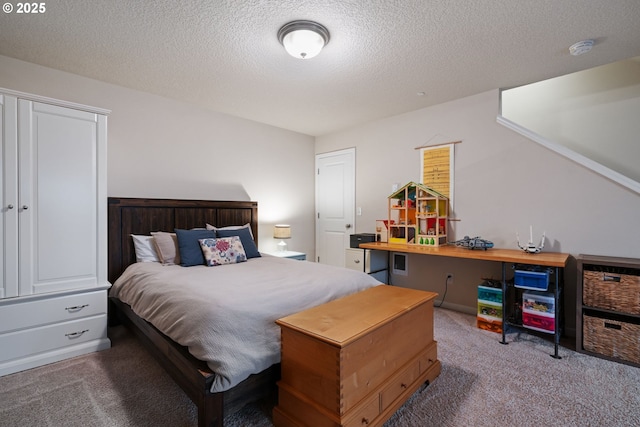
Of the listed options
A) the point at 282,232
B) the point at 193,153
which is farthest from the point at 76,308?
the point at 282,232

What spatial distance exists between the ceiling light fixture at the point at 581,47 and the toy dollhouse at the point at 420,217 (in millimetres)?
1620

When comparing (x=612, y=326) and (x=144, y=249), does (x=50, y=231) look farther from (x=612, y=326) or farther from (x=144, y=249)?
(x=612, y=326)

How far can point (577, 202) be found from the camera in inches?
110

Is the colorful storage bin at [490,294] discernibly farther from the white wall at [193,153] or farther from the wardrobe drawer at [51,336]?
the wardrobe drawer at [51,336]

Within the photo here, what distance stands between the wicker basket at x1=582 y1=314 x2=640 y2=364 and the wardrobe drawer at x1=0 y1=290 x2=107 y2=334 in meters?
3.99

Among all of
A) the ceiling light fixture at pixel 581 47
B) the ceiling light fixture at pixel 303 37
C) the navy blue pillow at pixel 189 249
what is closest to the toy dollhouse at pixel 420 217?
the ceiling light fixture at pixel 581 47

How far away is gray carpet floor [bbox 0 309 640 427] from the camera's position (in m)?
1.66

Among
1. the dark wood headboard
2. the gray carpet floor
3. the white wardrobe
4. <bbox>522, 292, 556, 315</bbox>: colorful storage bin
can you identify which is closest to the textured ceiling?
the white wardrobe

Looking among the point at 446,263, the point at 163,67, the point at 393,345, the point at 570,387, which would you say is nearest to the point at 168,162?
the point at 163,67

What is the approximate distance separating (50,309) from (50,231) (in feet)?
1.97

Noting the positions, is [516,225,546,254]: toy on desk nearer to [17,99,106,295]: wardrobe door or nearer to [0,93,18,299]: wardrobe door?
[17,99,106,295]: wardrobe door

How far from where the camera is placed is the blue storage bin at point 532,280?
252 centimetres

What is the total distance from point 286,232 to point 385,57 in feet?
8.44

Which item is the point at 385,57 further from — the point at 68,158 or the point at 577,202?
the point at 68,158
